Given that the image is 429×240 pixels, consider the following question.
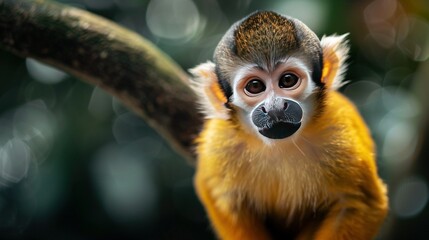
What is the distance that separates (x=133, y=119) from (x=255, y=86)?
12.0 ft

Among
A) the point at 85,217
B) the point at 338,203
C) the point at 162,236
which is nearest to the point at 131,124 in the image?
the point at 85,217

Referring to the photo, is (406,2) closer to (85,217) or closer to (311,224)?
(311,224)

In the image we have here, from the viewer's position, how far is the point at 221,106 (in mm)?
2748

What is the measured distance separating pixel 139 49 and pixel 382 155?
2505 millimetres

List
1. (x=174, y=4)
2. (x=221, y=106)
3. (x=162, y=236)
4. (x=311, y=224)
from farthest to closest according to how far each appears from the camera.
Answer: (x=162, y=236)
(x=174, y=4)
(x=311, y=224)
(x=221, y=106)

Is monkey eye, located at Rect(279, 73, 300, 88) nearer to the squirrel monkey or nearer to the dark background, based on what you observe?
the squirrel monkey

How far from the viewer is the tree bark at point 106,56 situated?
296 cm

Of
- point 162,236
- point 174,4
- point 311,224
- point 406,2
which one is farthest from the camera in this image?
point 162,236

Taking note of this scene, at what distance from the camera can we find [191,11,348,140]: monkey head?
7.84 ft

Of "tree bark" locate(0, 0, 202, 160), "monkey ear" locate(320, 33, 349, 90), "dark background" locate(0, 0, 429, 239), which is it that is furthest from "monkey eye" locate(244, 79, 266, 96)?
"dark background" locate(0, 0, 429, 239)

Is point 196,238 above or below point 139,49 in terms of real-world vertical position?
below

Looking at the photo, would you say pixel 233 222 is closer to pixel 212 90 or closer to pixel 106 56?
pixel 212 90

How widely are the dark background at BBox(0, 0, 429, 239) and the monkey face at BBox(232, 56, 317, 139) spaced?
1.92m

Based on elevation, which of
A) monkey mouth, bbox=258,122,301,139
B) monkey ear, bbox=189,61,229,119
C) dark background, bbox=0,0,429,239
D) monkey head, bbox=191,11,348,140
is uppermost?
monkey head, bbox=191,11,348,140
